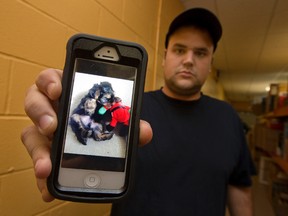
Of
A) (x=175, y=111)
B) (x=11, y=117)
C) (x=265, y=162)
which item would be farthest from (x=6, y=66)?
(x=265, y=162)

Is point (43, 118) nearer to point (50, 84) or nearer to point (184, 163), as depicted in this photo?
point (50, 84)

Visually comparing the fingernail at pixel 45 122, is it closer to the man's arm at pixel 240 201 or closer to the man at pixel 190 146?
the man at pixel 190 146

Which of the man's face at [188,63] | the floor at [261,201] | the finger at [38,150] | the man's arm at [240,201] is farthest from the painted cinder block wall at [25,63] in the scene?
the floor at [261,201]

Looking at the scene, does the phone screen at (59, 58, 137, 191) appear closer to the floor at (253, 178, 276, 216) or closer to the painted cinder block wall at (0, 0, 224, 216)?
the painted cinder block wall at (0, 0, 224, 216)

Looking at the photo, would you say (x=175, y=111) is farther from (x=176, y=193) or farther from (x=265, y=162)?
(x=265, y=162)

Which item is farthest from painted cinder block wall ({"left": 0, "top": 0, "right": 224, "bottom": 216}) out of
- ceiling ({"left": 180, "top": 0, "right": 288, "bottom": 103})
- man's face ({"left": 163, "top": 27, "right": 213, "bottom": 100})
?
ceiling ({"left": 180, "top": 0, "right": 288, "bottom": 103})

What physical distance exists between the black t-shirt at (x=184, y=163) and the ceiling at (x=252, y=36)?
140cm

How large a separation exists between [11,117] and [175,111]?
523mm

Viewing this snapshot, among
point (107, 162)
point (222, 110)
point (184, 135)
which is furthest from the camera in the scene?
point (222, 110)

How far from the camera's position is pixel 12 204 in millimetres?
552

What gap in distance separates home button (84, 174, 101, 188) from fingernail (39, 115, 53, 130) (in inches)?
4.0

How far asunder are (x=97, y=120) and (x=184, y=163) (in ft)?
1.49

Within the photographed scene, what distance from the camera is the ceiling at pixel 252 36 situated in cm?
187

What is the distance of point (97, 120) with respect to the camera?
0.36 m
